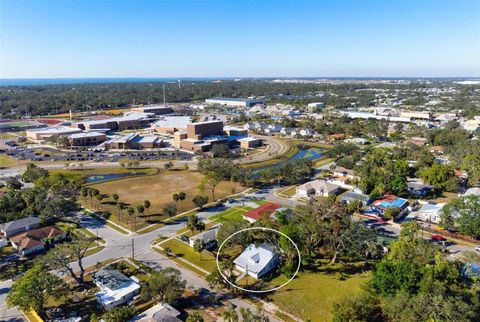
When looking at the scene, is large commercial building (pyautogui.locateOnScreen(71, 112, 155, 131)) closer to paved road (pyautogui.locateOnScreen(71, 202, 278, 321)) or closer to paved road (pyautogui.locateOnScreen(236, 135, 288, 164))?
paved road (pyautogui.locateOnScreen(236, 135, 288, 164))

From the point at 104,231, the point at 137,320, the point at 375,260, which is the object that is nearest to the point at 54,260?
the point at 137,320

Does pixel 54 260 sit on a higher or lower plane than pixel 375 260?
higher

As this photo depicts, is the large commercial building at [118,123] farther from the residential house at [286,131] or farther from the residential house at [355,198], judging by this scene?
the residential house at [355,198]

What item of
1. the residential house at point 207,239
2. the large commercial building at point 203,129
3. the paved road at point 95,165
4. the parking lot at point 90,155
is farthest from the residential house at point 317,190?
the large commercial building at point 203,129

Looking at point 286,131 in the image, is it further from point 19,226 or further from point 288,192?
point 19,226

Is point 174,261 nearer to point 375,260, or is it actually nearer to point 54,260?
point 54,260
